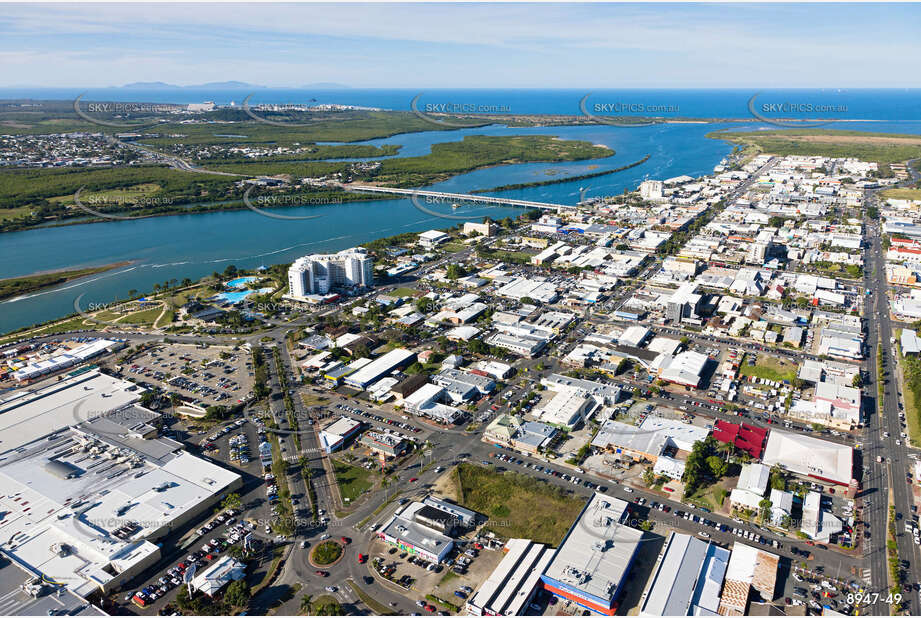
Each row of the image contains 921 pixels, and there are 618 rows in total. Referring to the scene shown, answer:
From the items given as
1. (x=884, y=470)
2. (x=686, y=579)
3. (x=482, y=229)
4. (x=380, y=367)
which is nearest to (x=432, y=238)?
(x=482, y=229)

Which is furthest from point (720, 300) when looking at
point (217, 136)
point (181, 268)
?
point (217, 136)

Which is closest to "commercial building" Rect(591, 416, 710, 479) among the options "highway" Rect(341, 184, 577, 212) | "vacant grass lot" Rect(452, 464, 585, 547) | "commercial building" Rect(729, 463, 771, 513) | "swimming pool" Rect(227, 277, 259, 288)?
"commercial building" Rect(729, 463, 771, 513)

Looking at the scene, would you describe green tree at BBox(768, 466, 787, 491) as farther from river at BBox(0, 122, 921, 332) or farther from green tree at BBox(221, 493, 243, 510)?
river at BBox(0, 122, 921, 332)

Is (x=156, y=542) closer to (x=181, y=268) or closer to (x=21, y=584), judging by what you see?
(x=21, y=584)

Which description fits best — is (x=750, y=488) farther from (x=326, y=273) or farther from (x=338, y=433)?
(x=326, y=273)

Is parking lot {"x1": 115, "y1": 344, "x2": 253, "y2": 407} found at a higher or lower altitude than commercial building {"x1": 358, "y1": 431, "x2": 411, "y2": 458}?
lower
